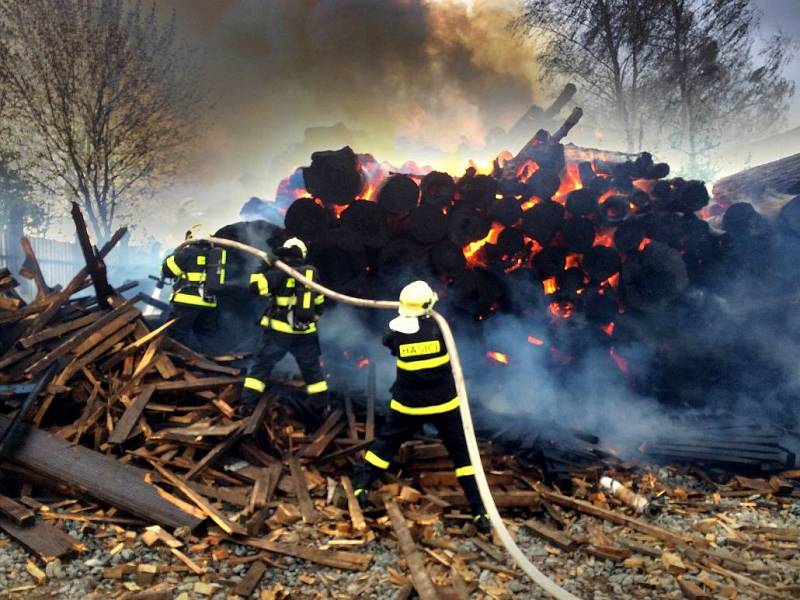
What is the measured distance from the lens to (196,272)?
7.08 metres

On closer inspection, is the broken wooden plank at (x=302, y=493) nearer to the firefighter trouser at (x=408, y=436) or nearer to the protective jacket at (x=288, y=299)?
the firefighter trouser at (x=408, y=436)

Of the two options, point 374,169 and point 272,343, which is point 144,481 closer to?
point 272,343

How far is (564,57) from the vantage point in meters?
21.7

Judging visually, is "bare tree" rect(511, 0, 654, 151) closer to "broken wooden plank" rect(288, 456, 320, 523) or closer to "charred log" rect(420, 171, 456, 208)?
"charred log" rect(420, 171, 456, 208)

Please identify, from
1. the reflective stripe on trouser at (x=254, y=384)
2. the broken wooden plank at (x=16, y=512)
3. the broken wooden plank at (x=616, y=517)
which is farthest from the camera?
the reflective stripe on trouser at (x=254, y=384)

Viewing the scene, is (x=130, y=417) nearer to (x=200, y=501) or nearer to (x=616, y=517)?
(x=200, y=501)

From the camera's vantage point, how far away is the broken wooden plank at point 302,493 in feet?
15.3

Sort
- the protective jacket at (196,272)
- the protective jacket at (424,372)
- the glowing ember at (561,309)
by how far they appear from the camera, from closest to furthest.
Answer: the protective jacket at (424,372), the glowing ember at (561,309), the protective jacket at (196,272)

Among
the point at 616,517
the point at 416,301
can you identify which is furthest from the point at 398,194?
the point at 616,517

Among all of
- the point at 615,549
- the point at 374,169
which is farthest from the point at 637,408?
the point at 374,169

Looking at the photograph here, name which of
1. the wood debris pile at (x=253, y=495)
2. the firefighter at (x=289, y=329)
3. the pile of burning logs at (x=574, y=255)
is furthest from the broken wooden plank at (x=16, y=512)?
the pile of burning logs at (x=574, y=255)

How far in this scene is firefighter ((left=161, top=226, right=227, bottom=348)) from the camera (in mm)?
7066

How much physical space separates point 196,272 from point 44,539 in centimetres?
377

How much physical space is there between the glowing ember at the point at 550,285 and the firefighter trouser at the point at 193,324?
4613 millimetres
